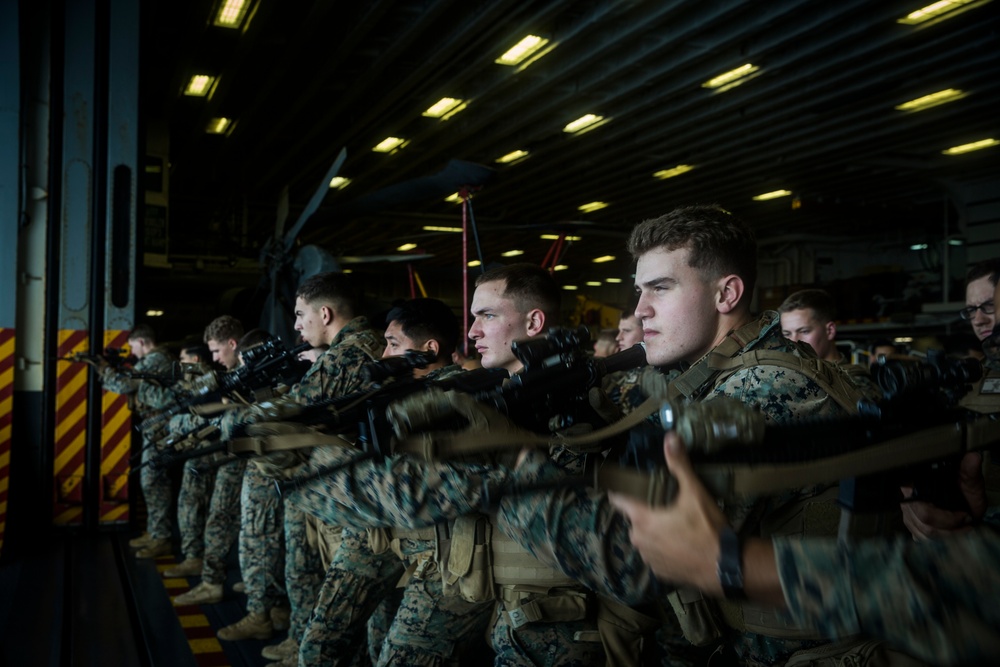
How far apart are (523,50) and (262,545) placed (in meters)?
5.22

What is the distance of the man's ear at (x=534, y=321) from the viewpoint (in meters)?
2.69

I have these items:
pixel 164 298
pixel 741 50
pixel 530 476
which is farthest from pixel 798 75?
pixel 164 298

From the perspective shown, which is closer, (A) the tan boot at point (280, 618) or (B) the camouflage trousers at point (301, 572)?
(B) the camouflage trousers at point (301, 572)

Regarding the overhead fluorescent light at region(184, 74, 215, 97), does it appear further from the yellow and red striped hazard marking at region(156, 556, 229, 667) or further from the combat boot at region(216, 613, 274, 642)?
the combat boot at region(216, 613, 274, 642)

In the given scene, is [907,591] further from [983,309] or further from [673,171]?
[673,171]

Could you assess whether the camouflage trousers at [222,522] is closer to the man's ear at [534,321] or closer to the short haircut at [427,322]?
A: the short haircut at [427,322]

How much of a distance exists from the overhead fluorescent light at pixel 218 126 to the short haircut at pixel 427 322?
7477 millimetres

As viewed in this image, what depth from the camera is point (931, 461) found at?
53.1 inches

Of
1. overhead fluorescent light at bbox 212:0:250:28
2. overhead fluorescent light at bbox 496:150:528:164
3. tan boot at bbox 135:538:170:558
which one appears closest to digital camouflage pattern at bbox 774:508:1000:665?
tan boot at bbox 135:538:170:558

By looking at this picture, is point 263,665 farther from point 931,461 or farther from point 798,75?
point 798,75

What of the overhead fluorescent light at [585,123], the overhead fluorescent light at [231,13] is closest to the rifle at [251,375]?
the overhead fluorescent light at [231,13]

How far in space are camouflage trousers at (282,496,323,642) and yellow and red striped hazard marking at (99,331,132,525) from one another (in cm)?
306

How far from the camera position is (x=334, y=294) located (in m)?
3.91

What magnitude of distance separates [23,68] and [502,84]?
4339mm
